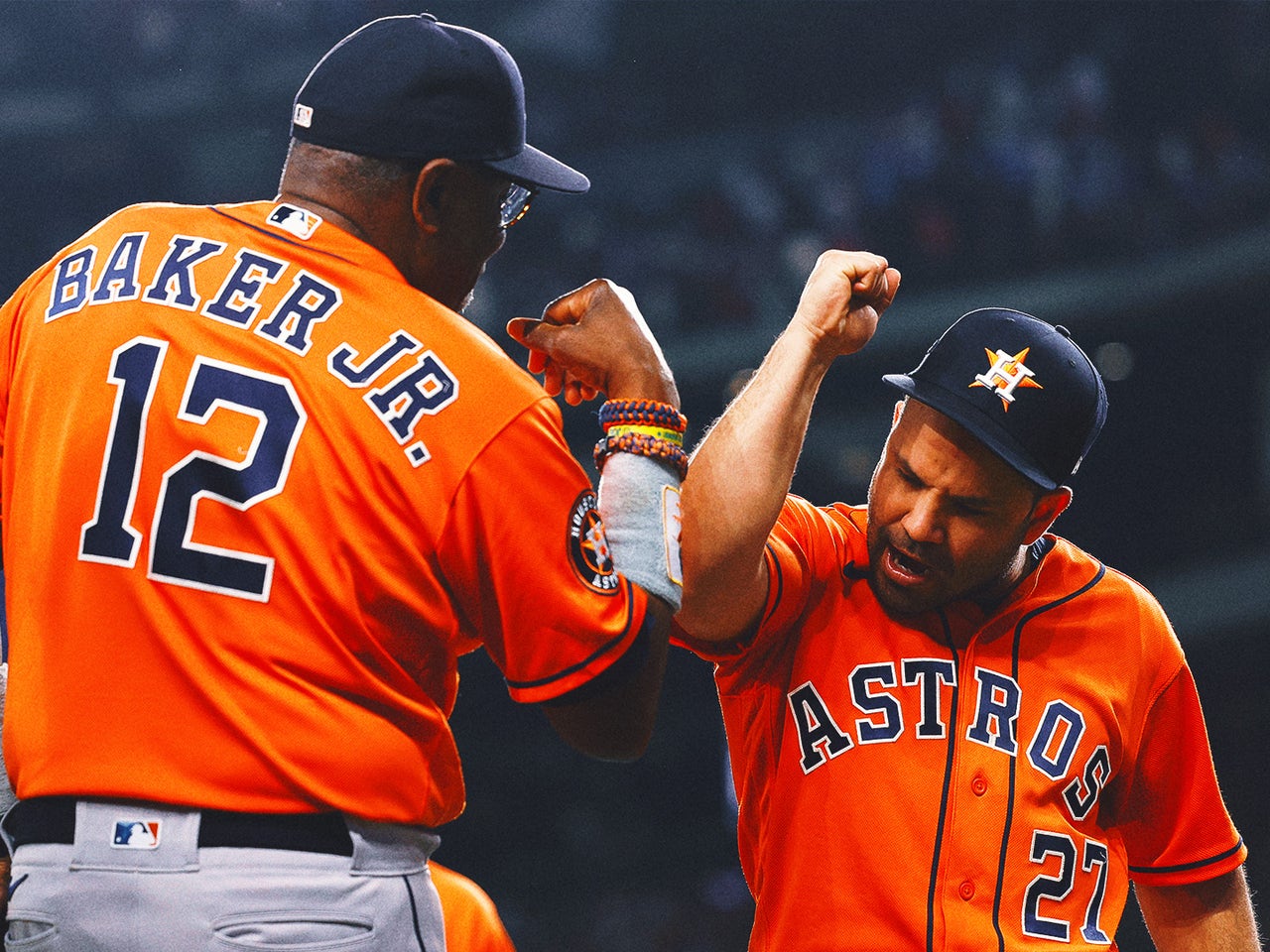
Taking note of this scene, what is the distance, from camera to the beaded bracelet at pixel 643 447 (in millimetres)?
1832

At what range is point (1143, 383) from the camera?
977cm

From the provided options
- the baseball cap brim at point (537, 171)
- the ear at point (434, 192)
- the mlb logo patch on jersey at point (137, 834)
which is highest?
the baseball cap brim at point (537, 171)

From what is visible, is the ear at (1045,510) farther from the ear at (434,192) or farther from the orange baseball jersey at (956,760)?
the ear at (434,192)

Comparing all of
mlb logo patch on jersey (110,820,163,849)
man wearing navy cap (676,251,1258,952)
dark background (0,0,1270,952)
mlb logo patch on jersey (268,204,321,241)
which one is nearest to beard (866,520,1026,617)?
man wearing navy cap (676,251,1258,952)

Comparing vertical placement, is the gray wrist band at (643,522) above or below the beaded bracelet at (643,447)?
below

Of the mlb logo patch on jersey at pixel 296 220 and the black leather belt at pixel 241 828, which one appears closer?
the black leather belt at pixel 241 828

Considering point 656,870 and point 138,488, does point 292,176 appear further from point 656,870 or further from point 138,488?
point 656,870

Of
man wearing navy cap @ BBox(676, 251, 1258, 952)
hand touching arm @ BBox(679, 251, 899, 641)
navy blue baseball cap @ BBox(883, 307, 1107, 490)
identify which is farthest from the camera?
navy blue baseball cap @ BBox(883, 307, 1107, 490)

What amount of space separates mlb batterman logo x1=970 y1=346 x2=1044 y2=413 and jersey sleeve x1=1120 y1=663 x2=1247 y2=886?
64 centimetres

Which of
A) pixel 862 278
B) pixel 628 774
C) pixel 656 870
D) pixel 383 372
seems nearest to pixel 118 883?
pixel 383 372

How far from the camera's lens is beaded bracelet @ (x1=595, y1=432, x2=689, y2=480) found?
6.01 ft

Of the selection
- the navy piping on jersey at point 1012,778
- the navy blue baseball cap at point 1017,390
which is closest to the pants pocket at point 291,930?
the navy piping on jersey at point 1012,778

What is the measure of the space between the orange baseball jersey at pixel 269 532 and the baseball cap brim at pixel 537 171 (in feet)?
0.82

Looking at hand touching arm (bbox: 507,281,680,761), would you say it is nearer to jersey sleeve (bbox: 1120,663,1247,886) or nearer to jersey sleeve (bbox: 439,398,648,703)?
jersey sleeve (bbox: 439,398,648,703)
